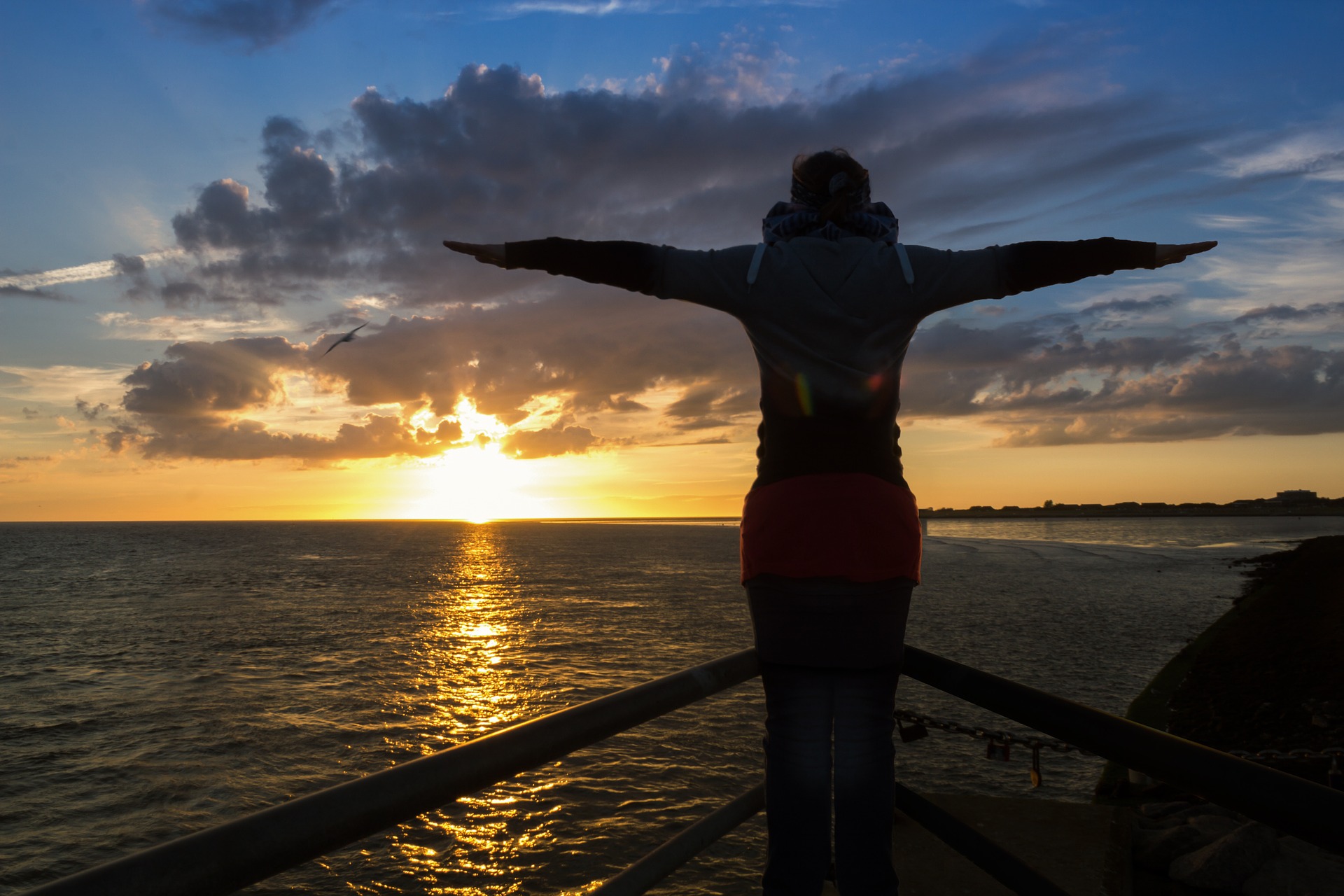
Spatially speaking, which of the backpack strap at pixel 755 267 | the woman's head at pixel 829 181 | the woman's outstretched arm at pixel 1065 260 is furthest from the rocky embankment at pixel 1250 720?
the backpack strap at pixel 755 267

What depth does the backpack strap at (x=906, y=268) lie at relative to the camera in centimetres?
181

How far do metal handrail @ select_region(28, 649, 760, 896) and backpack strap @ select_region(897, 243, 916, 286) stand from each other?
120cm

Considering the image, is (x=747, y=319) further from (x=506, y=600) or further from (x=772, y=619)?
(x=506, y=600)

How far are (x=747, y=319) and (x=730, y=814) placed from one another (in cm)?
176

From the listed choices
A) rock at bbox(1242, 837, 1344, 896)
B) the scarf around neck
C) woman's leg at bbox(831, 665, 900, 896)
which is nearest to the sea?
rock at bbox(1242, 837, 1344, 896)

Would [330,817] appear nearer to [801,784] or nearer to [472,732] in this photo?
[801,784]

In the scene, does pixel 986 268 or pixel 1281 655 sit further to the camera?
pixel 1281 655

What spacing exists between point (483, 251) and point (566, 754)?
1.24 metres

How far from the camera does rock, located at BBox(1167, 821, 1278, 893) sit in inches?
226

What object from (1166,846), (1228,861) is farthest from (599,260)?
(1166,846)

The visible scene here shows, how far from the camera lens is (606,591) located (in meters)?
46.4

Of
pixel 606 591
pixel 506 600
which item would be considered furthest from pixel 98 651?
pixel 606 591

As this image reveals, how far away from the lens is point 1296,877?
228 inches

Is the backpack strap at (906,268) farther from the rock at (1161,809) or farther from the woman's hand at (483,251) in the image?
the rock at (1161,809)
